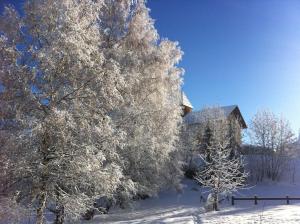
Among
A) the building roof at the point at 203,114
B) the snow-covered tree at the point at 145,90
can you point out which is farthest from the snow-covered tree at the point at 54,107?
the building roof at the point at 203,114

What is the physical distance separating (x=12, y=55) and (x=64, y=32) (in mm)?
1643

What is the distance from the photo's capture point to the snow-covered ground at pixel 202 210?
14578 millimetres

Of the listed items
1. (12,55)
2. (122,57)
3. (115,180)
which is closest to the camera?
(12,55)

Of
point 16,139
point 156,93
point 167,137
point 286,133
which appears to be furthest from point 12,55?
point 286,133

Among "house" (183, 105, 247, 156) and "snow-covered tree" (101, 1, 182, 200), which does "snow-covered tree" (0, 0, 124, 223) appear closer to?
"snow-covered tree" (101, 1, 182, 200)

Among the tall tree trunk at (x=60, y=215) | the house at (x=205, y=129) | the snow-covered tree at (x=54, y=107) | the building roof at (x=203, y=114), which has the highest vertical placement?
the building roof at (x=203, y=114)

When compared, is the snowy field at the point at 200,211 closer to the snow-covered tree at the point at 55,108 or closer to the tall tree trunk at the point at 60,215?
the tall tree trunk at the point at 60,215

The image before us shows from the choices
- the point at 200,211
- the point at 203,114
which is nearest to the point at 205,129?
the point at 203,114

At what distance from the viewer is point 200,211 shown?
19.6 meters

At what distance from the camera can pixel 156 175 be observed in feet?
59.1

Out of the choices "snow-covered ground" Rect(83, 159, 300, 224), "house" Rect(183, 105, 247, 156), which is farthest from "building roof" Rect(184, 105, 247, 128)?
"snow-covered ground" Rect(83, 159, 300, 224)

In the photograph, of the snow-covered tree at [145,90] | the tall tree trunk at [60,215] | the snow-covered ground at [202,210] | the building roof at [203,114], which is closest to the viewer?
the tall tree trunk at [60,215]

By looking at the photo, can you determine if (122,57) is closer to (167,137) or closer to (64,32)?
(167,137)

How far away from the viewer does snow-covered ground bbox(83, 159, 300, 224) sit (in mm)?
14578
